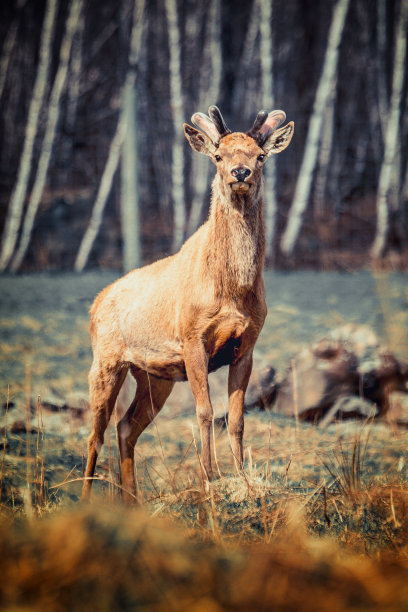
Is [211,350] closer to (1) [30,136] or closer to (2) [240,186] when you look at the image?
(2) [240,186]

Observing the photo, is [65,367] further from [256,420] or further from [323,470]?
[323,470]

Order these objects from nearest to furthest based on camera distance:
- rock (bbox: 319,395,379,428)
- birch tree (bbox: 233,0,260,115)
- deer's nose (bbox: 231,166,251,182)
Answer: deer's nose (bbox: 231,166,251,182) → rock (bbox: 319,395,379,428) → birch tree (bbox: 233,0,260,115)

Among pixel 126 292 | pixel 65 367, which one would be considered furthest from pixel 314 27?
pixel 126 292

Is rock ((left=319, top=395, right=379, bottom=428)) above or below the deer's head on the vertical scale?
below

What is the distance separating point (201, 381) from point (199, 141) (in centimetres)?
150

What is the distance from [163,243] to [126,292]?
10.0 meters

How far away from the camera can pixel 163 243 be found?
13.7m

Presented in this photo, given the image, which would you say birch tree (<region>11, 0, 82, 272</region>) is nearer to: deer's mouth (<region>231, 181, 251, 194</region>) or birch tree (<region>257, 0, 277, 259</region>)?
birch tree (<region>257, 0, 277, 259</region>)

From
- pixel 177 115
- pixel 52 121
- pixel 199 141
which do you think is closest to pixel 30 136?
pixel 52 121

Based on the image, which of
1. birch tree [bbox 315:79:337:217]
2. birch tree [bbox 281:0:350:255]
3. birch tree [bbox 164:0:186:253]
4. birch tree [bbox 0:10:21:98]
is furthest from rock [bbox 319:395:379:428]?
birch tree [bbox 0:10:21:98]

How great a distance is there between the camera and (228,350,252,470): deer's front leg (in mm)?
3230

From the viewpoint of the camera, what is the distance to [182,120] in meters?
11.2

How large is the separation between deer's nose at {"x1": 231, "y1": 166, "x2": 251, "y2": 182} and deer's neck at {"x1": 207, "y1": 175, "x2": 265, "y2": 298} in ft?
0.58

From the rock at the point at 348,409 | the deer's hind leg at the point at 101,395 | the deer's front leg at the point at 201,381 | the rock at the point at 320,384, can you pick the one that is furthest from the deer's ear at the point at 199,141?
the rock at the point at 348,409
